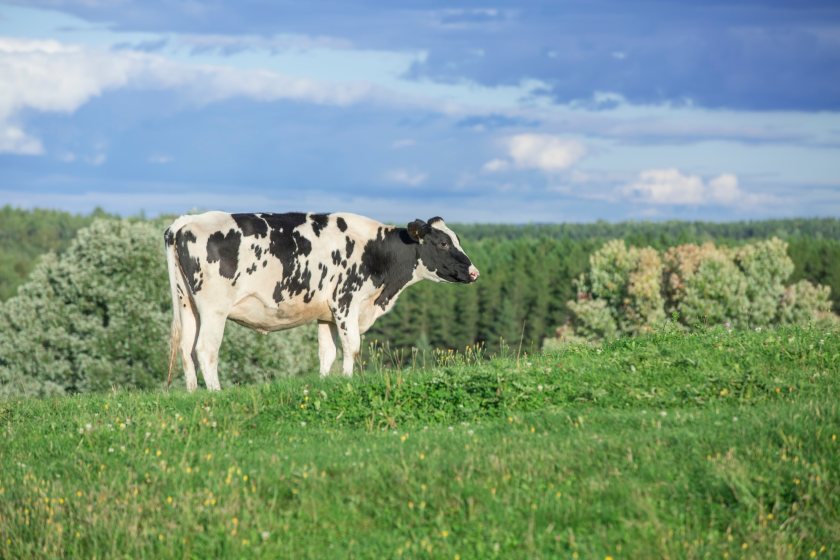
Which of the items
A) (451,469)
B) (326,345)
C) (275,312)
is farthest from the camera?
(326,345)

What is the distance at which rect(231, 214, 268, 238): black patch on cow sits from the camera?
61.2ft

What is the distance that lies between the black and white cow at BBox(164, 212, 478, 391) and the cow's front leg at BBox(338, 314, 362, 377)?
19 millimetres

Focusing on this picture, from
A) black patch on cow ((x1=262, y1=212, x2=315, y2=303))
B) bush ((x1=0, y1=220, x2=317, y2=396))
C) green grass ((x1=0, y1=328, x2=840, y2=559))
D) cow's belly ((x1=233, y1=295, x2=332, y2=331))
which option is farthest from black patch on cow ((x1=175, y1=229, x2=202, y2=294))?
bush ((x1=0, y1=220, x2=317, y2=396))

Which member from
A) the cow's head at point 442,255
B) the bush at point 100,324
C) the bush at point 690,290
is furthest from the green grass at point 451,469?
the bush at point 690,290

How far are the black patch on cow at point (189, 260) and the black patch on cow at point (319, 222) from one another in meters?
2.39

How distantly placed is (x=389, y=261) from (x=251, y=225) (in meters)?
3.01

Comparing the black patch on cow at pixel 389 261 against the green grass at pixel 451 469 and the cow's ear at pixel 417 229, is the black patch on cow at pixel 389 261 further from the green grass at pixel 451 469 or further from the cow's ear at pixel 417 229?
the green grass at pixel 451 469

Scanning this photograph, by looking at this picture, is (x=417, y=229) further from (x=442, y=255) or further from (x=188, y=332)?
(x=188, y=332)

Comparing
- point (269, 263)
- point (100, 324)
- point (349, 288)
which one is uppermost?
point (269, 263)

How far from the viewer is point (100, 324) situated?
153 ft

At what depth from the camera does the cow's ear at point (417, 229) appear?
2058cm

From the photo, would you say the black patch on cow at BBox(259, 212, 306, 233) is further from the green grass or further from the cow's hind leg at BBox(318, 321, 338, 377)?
the green grass

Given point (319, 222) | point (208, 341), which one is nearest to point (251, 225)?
point (319, 222)

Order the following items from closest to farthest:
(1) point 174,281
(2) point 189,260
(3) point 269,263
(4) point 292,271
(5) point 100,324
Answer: (2) point 189,260 < (1) point 174,281 < (3) point 269,263 < (4) point 292,271 < (5) point 100,324
